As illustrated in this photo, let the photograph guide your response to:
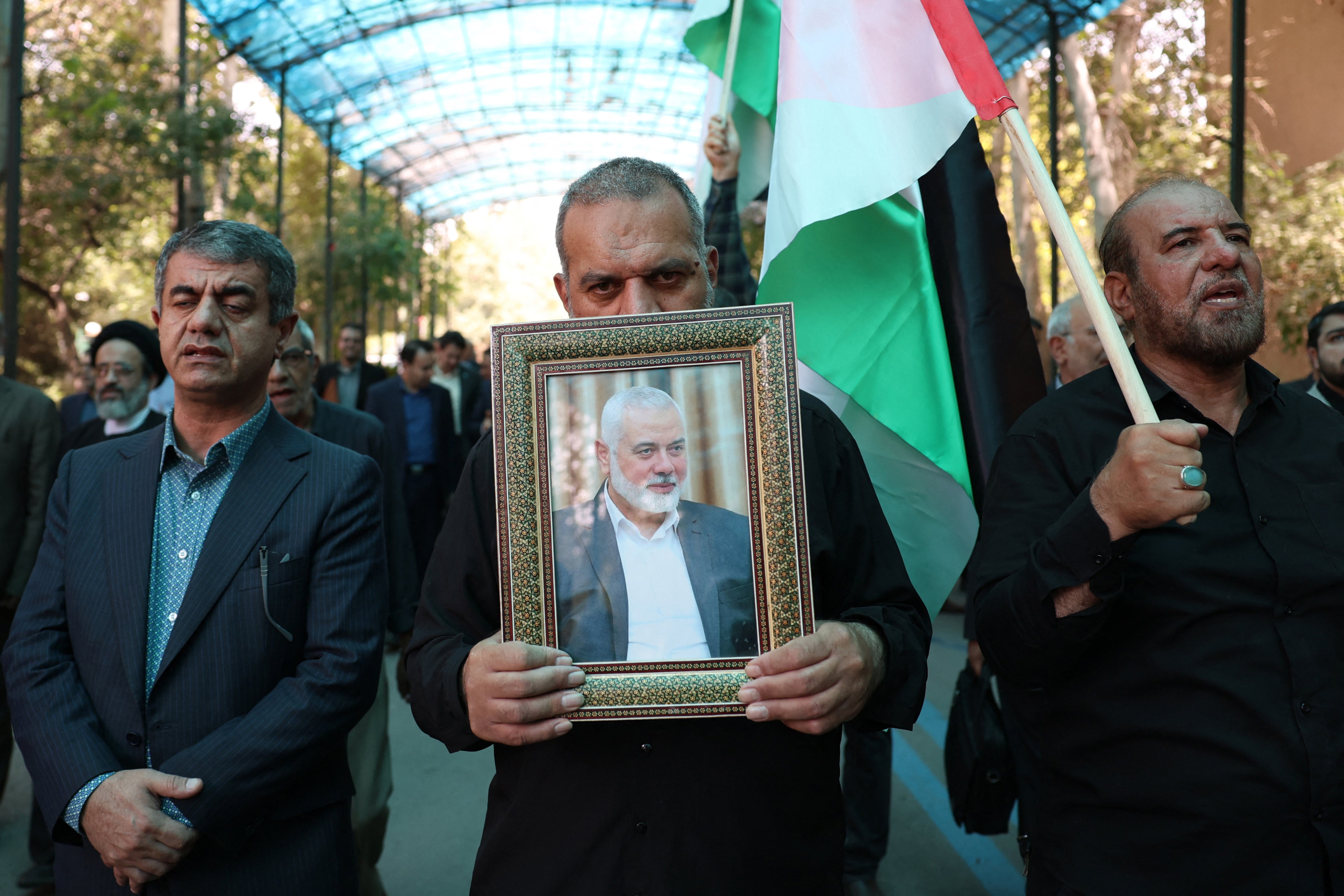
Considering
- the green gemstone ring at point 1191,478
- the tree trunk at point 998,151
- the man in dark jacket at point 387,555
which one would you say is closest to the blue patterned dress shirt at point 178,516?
the man in dark jacket at point 387,555

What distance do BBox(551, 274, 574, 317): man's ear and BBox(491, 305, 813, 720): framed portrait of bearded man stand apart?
31cm

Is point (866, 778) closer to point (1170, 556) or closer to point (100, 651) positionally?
point (1170, 556)

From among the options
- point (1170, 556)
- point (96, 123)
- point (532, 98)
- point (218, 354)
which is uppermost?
point (532, 98)

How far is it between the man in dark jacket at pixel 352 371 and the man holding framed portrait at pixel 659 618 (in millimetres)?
9082

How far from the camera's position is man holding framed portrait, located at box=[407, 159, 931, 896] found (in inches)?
70.0

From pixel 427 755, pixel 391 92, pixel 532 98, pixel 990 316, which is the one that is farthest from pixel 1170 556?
pixel 532 98

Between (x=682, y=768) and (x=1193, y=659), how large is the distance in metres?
1.10

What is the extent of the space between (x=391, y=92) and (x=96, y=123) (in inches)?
422

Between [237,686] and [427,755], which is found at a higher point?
[237,686]

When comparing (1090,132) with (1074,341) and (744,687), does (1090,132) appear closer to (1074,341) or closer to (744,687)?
(1074,341)

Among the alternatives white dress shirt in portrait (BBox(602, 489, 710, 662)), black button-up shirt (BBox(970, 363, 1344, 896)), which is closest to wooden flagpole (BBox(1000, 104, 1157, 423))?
black button-up shirt (BBox(970, 363, 1344, 896))

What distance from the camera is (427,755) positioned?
21.8ft

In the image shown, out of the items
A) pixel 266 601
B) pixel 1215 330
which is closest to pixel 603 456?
pixel 266 601

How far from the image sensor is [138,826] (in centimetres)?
223
